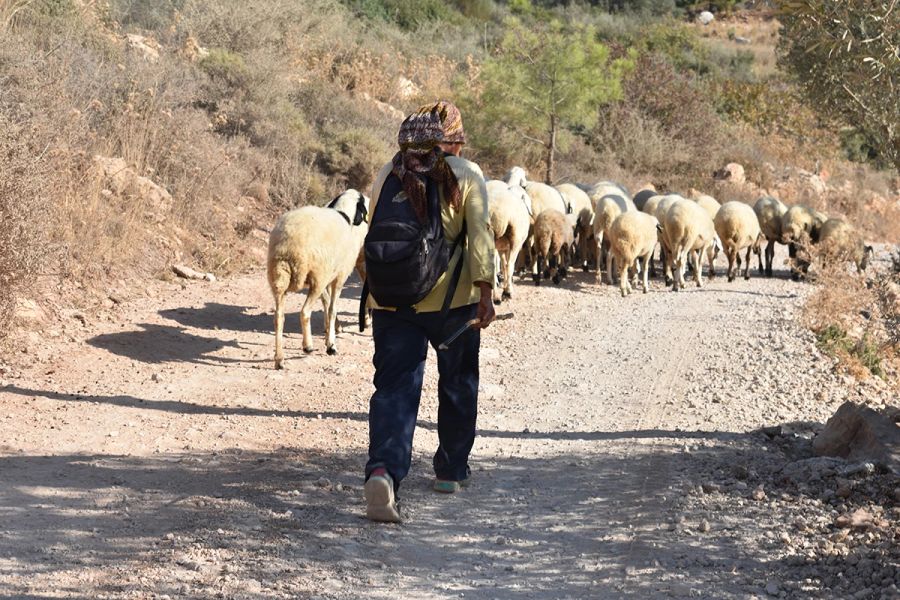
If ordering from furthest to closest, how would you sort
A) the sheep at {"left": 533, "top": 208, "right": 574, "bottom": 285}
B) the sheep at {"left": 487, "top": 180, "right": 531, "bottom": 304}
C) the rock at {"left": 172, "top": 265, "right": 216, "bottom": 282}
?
the sheep at {"left": 533, "top": 208, "right": 574, "bottom": 285}, the sheep at {"left": 487, "top": 180, "right": 531, "bottom": 304}, the rock at {"left": 172, "top": 265, "right": 216, "bottom": 282}

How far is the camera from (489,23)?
40688 millimetres

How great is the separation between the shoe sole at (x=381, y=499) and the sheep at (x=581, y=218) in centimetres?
1205

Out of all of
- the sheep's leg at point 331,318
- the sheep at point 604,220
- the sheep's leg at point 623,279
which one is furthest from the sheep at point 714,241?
the sheep's leg at point 331,318

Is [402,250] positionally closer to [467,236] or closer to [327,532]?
[467,236]

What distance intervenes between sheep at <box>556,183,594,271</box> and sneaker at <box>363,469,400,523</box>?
12043 millimetres

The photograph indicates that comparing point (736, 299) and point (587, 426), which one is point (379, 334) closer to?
point (587, 426)

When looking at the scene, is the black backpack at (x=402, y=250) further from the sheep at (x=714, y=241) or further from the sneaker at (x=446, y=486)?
the sheep at (x=714, y=241)

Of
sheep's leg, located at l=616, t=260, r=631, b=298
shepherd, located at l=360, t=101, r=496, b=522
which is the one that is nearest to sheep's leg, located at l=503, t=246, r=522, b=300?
sheep's leg, located at l=616, t=260, r=631, b=298

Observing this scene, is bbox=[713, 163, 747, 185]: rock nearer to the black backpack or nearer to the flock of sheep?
the flock of sheep

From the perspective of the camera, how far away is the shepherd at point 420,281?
210 inches

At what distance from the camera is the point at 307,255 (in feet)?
30.1

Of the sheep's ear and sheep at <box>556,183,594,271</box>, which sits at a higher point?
sheep at <box>556,183,594,271</box>

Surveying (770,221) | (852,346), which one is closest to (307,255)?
(852,346)

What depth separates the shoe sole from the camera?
524cm
